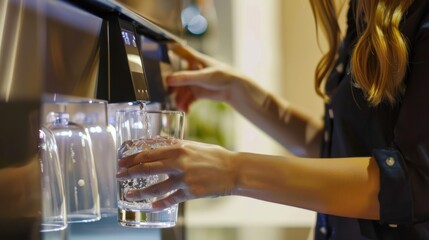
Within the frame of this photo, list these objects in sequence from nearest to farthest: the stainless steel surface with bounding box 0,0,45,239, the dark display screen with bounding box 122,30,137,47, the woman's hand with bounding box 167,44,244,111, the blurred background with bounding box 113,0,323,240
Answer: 1. the stainless steel surface with bounding box 0,0,45,239
2. the dark display screen with bounding box 122,30,137,47
3. the woman's hand with bounding box 167,44,244,111
4. the blurred background with bounding box 113,0,323,240

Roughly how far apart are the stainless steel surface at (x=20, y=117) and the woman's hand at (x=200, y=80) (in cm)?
56

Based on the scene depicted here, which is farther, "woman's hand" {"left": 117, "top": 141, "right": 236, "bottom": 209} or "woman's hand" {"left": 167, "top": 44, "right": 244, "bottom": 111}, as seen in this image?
"woman's hand" {"left": 167, "top": 44, "right": 244, "bottom": 111}

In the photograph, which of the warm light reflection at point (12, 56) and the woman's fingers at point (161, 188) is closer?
the warm light reflection at point (12, 56)

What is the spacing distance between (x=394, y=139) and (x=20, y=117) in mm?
496

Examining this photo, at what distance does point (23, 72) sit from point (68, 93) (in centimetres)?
16

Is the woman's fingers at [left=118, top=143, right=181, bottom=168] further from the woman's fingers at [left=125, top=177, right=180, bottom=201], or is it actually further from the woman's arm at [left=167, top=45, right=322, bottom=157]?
the woman's arm at [left=167, top=45, right=322, bottom=157]

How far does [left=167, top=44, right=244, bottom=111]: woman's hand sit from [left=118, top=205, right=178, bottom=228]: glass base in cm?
43

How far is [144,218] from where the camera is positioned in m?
0.81

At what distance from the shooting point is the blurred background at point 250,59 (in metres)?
2.40

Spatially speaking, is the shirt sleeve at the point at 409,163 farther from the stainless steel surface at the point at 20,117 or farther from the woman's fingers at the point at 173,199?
the stainless steel surface at the point at 20,117

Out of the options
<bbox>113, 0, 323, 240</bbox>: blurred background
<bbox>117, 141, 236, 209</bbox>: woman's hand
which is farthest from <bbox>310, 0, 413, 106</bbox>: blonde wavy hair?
<bbox>113, 0, 323, 240</bbox>: blurred background

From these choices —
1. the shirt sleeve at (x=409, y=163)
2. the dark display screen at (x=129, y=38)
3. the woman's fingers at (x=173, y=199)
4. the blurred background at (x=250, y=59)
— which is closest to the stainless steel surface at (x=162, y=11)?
the dark display screen at (x=129, y=38)

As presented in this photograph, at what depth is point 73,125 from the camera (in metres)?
0.85

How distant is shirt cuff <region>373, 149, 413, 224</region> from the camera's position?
0.86m
